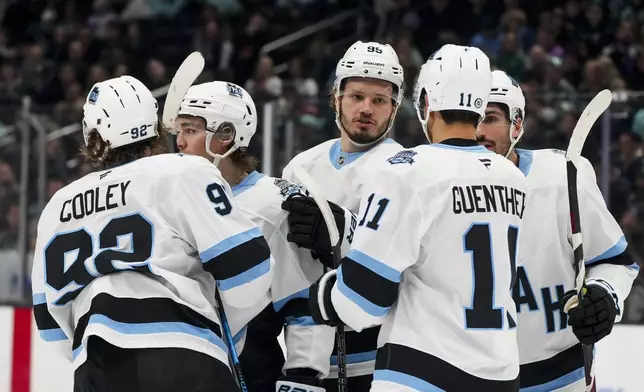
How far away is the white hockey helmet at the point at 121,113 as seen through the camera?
2764 mm

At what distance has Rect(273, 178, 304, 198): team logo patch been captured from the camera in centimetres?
308

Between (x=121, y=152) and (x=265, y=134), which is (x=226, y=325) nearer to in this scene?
(x=121, y=152)

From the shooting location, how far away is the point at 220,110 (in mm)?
3154

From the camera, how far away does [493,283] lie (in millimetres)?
2553

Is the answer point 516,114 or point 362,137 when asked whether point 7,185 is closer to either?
point 362,137

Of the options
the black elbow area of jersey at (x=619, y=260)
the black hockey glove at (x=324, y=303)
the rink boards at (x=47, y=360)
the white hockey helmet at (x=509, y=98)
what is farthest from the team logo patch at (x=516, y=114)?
the rink boards at (x=47, y=360)

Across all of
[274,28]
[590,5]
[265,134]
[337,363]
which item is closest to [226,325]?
[337,363]

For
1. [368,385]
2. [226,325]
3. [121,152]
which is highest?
[121,152]

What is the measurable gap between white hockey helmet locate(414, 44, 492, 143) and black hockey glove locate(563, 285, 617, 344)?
535 millimetres

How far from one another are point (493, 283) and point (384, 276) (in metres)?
0.24

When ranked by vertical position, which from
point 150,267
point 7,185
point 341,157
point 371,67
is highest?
point 371,67

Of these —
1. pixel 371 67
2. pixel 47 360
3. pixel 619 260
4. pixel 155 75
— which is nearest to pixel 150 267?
pixel 371 67

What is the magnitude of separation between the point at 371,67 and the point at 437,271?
97 cm

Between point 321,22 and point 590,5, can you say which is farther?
point 321,22
